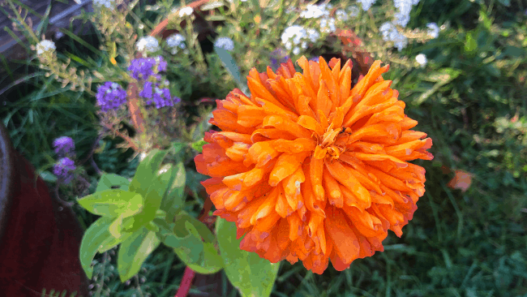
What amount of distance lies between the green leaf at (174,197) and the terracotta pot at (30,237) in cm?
29

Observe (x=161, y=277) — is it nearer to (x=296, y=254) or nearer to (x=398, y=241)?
(x=296, y=254)

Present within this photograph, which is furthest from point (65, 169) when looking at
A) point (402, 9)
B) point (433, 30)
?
point (433, 30)

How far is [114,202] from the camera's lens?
77 cm

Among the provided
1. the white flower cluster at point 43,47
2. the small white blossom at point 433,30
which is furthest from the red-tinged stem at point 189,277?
the small white blossom at point 433,30

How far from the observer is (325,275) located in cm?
132

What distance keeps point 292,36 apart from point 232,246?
67 cm

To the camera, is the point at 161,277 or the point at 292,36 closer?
the point at 292,36

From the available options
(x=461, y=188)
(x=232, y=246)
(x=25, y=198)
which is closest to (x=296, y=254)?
(x=232, y=246)

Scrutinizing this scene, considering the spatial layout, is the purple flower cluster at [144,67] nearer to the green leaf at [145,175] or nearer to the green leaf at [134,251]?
the green leaf at [145,175]

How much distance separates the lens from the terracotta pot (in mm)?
699

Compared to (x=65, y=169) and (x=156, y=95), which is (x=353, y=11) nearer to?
(x=156, y=95)

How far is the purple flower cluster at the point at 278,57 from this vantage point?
118 cm

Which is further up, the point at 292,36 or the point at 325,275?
the point at 292,36

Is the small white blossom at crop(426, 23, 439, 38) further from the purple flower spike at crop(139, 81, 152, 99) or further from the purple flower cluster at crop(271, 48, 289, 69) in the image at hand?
the purple flower spike at crop(139, 81, 152, 99)
